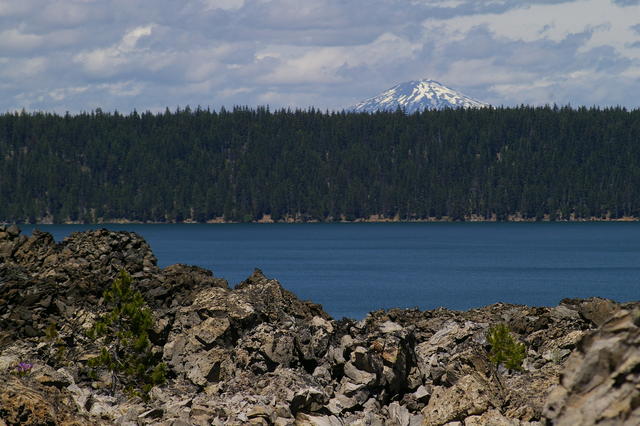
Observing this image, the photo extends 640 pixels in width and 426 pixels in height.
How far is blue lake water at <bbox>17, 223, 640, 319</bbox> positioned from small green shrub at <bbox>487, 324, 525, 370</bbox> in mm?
41523

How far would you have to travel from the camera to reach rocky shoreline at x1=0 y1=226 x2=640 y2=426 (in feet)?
71.2

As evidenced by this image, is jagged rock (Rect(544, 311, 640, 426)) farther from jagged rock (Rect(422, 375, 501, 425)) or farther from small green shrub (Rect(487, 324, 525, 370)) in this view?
small green shrub (Rect(487, 324, 525, 370))

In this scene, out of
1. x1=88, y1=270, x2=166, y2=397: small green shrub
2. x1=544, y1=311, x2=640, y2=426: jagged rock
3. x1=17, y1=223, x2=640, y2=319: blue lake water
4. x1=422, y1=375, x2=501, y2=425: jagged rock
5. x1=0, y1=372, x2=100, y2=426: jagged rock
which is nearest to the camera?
x1=544, y1=311, x2=640, y2=426: jagged rock

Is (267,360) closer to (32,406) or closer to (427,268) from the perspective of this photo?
(32,406)

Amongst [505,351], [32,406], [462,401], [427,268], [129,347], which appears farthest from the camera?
[427,268]

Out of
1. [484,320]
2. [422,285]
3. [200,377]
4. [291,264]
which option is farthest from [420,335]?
[291,264]

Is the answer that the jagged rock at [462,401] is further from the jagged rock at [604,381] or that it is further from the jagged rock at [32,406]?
the jagged rock at [604,381]

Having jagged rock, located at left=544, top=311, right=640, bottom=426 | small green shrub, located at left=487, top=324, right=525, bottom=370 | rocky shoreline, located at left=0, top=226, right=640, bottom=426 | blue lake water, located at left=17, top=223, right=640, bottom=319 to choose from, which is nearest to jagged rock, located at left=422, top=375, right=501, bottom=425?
rocky shoreline, located at left=0, top=226, right=640, bottom=426

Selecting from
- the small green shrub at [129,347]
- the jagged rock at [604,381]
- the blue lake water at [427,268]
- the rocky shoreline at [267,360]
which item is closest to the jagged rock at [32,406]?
the rocky shoreline at [267,360]

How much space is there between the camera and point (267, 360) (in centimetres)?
2525

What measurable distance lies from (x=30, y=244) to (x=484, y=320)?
18386 millimetres

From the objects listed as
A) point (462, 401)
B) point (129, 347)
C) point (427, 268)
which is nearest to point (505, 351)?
point (462, 401)

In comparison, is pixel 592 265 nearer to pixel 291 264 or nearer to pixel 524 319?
pixel 291 264

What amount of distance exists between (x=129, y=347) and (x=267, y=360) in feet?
14.2
